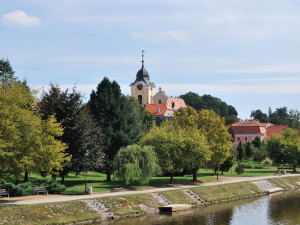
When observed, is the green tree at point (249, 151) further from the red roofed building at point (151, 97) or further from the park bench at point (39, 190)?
the park bench at point (39, 190)

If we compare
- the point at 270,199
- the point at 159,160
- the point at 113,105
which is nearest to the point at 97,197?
the point at 159,160

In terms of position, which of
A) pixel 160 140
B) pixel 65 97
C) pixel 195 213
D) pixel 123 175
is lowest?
pixel 195 213


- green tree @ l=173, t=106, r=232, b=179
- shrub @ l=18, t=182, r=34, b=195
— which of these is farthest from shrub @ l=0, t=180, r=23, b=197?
green tree @ l=173, t=106, r=232, b=179

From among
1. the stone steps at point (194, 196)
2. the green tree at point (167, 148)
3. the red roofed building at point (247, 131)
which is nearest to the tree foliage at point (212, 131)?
the green tree at point (167, 148)

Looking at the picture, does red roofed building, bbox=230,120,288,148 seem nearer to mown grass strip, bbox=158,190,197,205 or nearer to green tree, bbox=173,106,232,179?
green tree, bbox=173,106,232,179

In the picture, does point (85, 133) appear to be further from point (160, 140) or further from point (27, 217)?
point (27, 217)

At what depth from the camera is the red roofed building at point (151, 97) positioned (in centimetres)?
13488

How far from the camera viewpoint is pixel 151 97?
144 meters

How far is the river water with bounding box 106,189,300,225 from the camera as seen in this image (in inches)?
1330

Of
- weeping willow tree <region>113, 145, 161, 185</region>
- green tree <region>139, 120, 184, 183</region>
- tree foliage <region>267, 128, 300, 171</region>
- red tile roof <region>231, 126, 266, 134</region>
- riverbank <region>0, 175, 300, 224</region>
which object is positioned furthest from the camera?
red tile roof <region>231, 126, 266, 134</region>

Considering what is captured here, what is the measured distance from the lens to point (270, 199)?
158ft

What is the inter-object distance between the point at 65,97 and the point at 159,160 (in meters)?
13.0

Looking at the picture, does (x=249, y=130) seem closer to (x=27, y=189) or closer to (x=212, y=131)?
(x=212, y=131)

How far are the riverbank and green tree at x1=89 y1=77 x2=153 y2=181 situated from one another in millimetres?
10753
